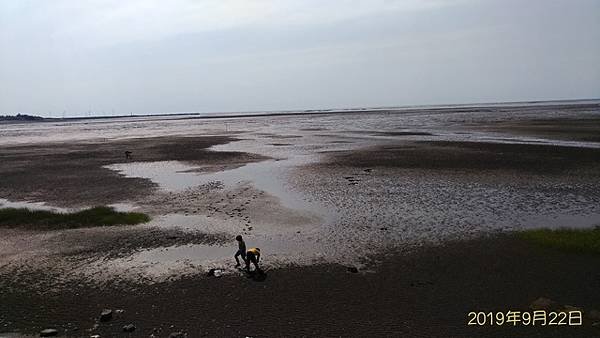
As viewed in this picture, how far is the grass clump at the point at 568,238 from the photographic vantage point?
16531 mm

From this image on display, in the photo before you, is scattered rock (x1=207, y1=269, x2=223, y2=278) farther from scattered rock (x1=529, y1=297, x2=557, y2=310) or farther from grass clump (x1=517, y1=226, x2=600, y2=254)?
grass clump (x1=517, y1=226, x2=600, y2=254)

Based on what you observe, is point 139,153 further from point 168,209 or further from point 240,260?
point 240,260

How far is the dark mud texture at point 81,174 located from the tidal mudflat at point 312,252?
1.15ft

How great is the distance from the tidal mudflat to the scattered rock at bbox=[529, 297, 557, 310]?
39cm

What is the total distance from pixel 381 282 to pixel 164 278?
7.51 meters

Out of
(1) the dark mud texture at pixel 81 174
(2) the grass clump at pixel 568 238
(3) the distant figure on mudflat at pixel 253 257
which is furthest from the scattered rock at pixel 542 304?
(1) the dark mud texture at pixel 81 174

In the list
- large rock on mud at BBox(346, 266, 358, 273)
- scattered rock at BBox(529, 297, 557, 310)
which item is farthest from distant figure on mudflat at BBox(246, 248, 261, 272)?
scattered rock at BBox(529, 297, 557, 310)

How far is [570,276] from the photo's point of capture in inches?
558

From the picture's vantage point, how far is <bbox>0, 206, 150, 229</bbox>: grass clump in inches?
910

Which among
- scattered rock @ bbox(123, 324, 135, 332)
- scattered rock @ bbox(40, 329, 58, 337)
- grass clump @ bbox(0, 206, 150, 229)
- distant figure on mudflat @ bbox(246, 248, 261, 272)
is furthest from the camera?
grass clump @ bbox(0, 206, 150, 229)

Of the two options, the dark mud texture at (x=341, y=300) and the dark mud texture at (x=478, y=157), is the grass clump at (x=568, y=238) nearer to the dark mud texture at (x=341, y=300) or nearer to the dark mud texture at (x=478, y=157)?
the dark mud texture at (x=341, y=300)

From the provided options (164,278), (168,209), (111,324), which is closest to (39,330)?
(111,324)

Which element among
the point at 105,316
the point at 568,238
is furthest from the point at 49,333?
the point at 568,238

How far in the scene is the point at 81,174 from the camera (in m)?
40.4
